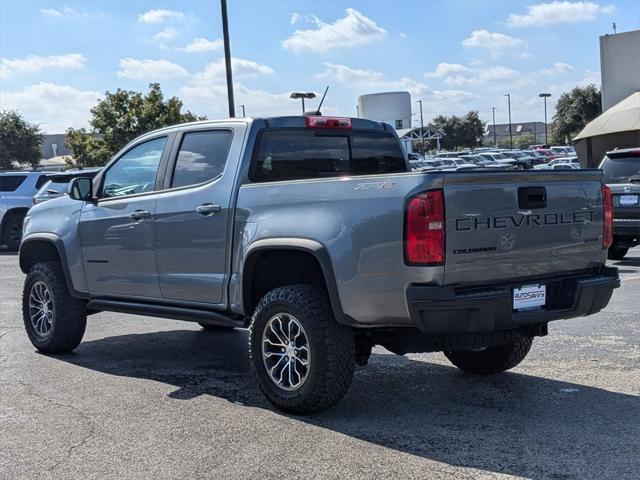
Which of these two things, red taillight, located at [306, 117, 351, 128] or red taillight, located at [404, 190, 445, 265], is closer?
red taillight, located at [404, 190, 445, 265]

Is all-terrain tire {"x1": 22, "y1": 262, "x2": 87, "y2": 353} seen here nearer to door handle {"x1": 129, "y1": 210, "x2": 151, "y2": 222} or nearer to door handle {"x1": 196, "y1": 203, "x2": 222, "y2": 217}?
door handle {"x1": 129, "y1": 210, "x2": 151, "y2": 222}

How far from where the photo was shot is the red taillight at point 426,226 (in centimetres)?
438

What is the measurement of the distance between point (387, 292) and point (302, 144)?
6.08ft

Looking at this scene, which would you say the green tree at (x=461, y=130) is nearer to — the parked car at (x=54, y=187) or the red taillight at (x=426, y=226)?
the parked car at (x=54, y=187)

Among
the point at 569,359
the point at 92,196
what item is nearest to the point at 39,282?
the point at 92,196

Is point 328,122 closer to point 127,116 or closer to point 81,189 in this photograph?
point 81,189

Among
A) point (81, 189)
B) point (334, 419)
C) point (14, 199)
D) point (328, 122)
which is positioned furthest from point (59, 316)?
point (14, 199)

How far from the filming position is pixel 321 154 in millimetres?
6102

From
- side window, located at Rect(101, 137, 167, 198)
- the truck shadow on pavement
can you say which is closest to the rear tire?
the truck shadow on pavement

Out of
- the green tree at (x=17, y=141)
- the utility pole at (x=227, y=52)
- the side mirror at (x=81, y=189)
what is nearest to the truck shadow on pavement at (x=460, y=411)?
the side mirror at (x=81, y=189)

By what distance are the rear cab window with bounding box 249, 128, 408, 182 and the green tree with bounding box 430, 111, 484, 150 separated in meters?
94.6

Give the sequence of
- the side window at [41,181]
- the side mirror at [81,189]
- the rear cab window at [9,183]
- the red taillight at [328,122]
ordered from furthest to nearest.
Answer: the side window at [41,181] → the rear cab window at [9,183] → the side mirror at [81,189] → the red taillight at [328,122]

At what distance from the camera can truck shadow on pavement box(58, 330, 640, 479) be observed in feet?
14.0

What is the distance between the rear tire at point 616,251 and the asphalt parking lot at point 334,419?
586 centimetres
